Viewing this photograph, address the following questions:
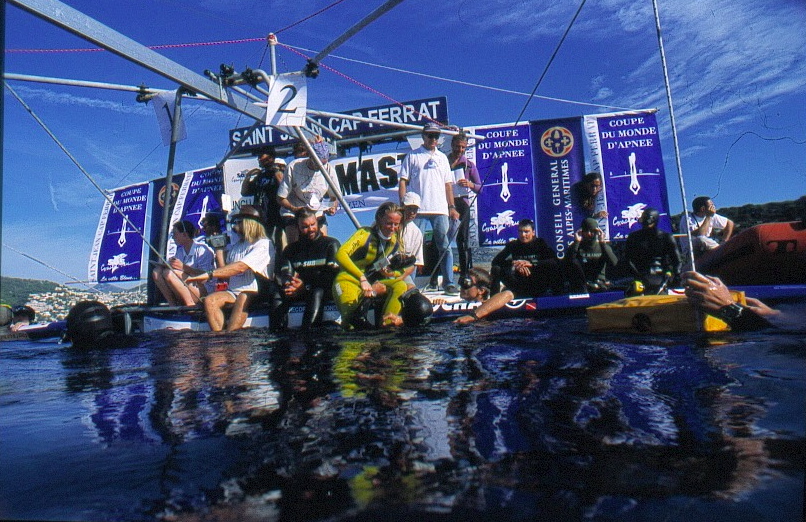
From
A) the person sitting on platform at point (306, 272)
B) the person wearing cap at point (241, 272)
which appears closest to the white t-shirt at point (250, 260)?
the person wearing cap at point (241, 272)

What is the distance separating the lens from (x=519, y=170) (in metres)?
8.52

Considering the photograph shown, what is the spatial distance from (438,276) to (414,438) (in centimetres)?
622

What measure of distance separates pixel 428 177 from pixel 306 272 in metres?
1.98

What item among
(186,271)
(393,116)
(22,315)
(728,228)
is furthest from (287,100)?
(22,315)

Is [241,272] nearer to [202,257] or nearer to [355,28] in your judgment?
[202,257]

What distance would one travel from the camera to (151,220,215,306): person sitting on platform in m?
6.93

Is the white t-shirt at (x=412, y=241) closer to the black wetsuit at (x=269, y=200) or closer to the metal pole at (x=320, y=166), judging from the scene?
the metal pole at (x=320, y=166)

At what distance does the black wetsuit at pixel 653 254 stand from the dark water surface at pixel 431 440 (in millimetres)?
3656

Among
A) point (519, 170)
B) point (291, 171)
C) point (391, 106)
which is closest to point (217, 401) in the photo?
point (291, 171)

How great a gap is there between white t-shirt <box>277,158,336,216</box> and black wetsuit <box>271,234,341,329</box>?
2.74 ft

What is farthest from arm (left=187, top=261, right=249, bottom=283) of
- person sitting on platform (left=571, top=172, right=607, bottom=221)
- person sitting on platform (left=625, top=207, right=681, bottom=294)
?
person sitting on platform (left=571, top=172, right=607, bottom=221)

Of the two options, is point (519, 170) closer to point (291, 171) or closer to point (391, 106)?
point (391, 106)

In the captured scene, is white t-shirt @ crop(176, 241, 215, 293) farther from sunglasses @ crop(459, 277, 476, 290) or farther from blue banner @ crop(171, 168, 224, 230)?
blue banner @ crop(171, 168, 224, 230)

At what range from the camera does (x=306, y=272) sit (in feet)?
19.8
